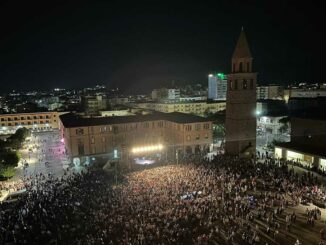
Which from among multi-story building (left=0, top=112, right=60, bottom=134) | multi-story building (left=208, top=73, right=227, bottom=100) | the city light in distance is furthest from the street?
multi-story building (left=208, top=73, right=227, bottom=100)

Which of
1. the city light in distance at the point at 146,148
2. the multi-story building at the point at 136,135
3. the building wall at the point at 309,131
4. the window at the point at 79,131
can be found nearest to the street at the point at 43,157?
the multi-story building at the point at 136,135

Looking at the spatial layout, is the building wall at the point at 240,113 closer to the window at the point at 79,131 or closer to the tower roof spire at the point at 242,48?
the tower roof spire at the point at 242,48

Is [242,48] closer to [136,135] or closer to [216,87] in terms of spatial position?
[136,135]

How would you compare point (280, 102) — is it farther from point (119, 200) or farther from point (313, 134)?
point (119, 200)

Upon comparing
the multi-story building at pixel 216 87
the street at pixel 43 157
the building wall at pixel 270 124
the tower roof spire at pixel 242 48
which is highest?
the tower roof spire at pixel 242 48

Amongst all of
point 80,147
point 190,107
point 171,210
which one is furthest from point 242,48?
point 190,107

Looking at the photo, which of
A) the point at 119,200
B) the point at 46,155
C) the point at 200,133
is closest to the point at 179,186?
the point at 119,200
